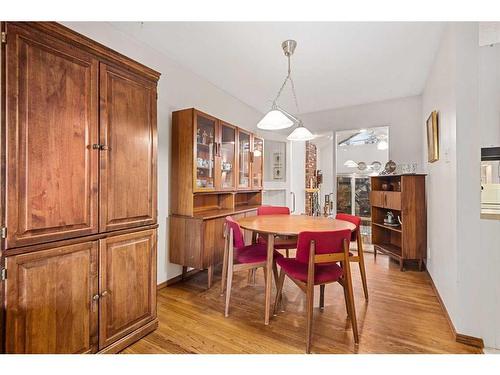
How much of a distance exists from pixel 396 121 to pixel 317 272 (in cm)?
334

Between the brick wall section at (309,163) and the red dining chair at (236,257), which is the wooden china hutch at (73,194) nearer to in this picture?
the red dining chair at (236,257)

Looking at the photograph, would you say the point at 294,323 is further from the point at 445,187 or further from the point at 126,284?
the point at 445,187

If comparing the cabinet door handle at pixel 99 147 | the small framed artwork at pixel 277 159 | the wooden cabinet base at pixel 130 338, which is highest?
the small framed artwork at pixel 277 159

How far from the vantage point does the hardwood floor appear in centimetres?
169

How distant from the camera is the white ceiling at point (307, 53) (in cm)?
214

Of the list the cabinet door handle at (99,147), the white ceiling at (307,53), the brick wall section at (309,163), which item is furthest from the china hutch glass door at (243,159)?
the brick wall section at (309,163)

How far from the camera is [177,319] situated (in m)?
2.04

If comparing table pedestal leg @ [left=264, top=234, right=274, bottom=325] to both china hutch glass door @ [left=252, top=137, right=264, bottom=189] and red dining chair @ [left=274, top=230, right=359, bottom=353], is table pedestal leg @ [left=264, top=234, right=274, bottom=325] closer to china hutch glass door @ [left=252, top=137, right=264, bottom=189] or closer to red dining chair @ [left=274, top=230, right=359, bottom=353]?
red dining chair @ [left=274, top=230, right=359, bottom=353]

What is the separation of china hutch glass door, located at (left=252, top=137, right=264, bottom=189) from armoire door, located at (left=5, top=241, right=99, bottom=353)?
8.52 ft

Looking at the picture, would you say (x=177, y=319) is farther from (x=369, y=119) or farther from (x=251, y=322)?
(x=369, y=119)

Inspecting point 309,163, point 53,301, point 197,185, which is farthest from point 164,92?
point 309,163

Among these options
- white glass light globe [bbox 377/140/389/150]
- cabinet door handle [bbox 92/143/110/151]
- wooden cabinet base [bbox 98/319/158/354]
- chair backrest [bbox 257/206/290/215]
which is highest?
white glass light globe [bbox 377/140/389/150]

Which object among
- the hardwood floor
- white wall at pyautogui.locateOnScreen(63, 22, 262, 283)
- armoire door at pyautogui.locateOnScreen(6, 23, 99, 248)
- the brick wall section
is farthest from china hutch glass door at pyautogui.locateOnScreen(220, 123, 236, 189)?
the brick wall section

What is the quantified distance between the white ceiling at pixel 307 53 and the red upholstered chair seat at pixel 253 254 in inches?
79.0
